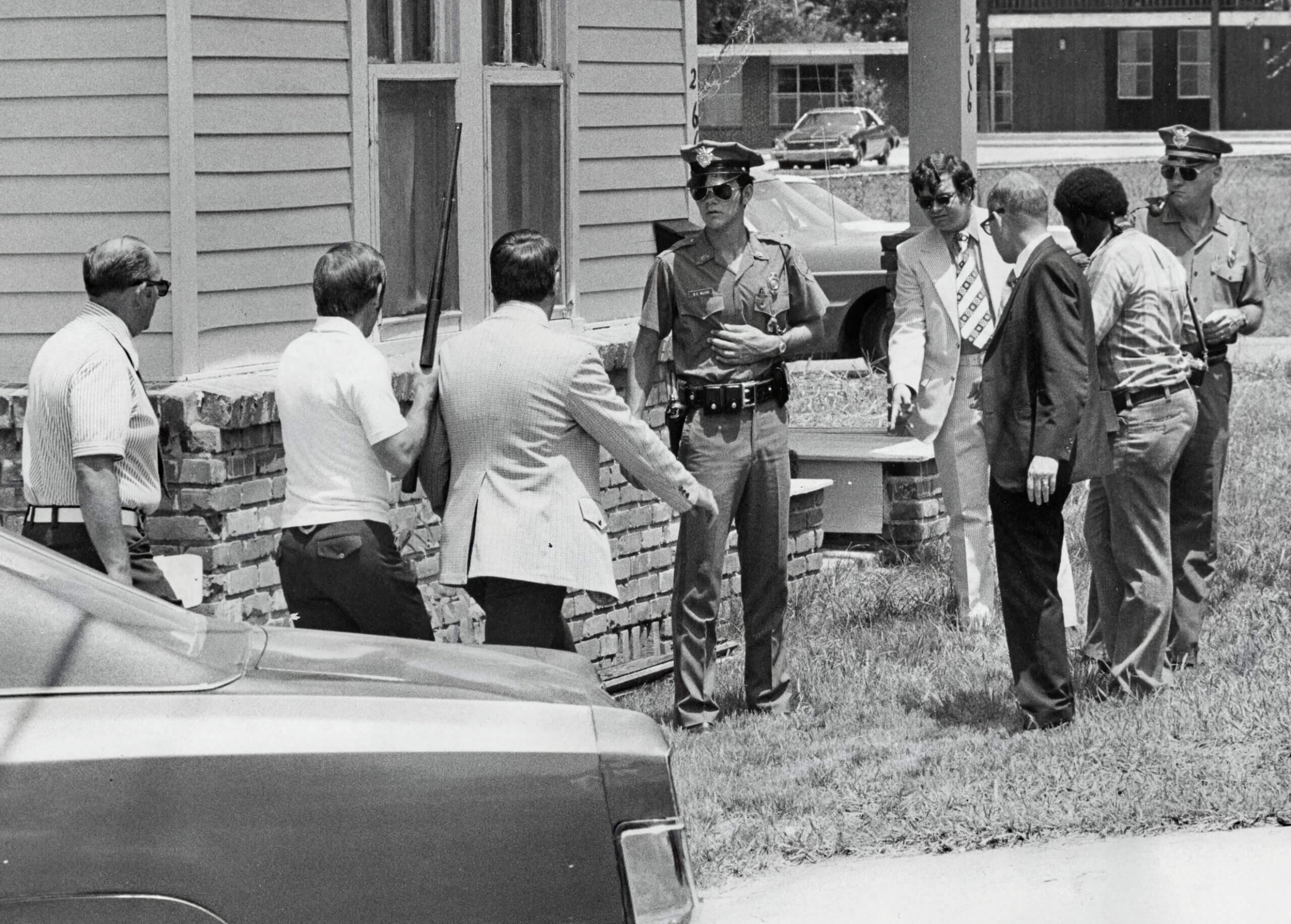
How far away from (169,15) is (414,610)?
2.19m

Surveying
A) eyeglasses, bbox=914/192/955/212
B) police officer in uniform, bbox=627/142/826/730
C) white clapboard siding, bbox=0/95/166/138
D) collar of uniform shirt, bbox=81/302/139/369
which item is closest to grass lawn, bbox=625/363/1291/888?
Result: police officer in uniform, bbox=627/142/826/730

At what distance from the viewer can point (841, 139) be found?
45219 mm

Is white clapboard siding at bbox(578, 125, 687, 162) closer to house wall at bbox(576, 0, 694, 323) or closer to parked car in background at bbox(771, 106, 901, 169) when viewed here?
house wall at bbox(576, 0, 694, 323)

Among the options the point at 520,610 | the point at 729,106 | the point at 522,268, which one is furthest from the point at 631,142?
the point at 729,106

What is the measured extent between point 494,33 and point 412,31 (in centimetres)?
51

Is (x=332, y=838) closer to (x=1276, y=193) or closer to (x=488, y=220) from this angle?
(x=488, y=220)

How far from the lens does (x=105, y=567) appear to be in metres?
5.21

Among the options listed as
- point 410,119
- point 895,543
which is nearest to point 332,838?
point 410,119

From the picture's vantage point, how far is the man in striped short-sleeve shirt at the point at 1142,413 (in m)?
6.57

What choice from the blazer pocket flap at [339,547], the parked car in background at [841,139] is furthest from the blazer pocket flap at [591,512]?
the parked car in background at [841,139]

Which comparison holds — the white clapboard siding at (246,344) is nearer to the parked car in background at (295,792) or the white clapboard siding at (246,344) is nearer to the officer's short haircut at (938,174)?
the officer's short haircut at (938,174)

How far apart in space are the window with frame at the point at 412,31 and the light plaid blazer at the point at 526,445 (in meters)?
2.12

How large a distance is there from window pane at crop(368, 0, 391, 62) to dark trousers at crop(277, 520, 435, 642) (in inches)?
96.4

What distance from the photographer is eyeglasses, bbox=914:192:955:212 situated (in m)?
7.70
